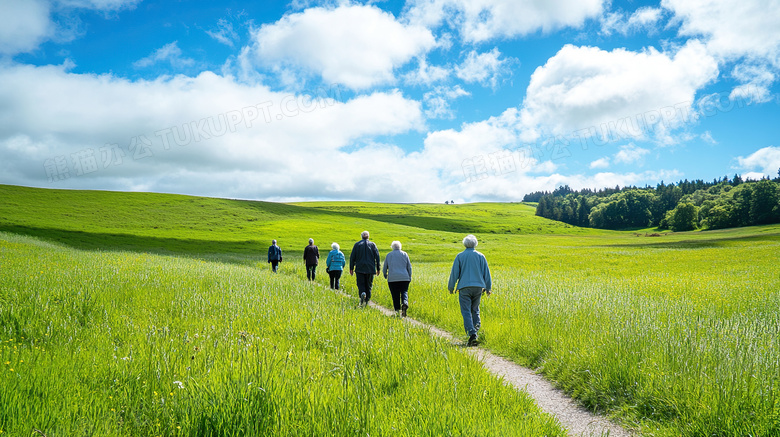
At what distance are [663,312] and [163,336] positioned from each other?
11.2 meters

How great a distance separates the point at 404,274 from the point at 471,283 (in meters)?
3.33

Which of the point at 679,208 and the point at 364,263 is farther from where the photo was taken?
the point at 679,208

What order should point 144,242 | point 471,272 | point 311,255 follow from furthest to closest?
point 144,242, point 311,255, point 471,272

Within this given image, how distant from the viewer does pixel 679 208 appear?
125 m

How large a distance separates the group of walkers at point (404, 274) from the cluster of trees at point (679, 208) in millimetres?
141670

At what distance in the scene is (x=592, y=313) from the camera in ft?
29.8

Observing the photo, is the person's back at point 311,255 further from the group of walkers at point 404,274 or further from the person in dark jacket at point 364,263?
the person in dark jacket at point 364,263

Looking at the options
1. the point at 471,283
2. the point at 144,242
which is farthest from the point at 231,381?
the point at 144,242

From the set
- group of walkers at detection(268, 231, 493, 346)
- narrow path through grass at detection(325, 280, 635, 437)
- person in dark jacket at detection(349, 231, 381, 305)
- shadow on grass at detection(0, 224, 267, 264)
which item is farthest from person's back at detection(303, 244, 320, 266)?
shadow on grass at detection(0, 224, 267, 264)

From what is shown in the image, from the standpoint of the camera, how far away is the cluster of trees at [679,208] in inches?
4176

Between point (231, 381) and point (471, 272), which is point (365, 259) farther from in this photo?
point (231, 381)

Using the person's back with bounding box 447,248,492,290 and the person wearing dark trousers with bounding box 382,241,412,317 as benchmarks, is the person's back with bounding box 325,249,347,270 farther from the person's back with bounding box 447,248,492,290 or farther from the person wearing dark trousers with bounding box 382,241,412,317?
the person's back with bounding box 447,248,492,290

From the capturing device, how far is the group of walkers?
852 cm

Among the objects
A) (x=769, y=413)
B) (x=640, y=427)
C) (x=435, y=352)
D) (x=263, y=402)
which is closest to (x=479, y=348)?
(x=435, y=352)
